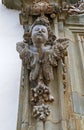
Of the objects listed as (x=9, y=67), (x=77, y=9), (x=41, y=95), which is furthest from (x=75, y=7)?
(x=41, y=95)

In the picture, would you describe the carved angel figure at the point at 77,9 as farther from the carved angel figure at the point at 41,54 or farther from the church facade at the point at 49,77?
the carved angel figure at the point at 41,54

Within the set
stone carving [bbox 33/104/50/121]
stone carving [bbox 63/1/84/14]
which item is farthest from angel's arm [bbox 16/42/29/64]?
stone carving [bbox 63/1/84/14]

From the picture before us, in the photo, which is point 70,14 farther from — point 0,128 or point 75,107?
point 0,128

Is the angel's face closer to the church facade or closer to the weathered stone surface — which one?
the church facade

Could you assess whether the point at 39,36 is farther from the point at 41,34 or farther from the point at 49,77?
the point at 49,77

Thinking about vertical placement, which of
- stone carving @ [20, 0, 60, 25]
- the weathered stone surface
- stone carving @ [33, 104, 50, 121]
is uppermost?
the weathered stone surface

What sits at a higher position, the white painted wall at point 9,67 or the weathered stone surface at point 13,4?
the weathered stone surface at point 13,4

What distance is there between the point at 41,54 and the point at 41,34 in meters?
0.11

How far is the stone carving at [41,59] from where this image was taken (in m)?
1.77

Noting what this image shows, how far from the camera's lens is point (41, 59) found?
1874 mm

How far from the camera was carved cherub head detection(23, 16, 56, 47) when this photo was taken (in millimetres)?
1882

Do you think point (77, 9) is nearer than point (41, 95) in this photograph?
No

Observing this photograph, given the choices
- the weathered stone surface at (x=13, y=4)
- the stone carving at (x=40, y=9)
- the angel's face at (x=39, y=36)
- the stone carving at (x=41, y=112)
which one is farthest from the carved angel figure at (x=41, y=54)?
the weathered stone surface at (x=13, y=4)

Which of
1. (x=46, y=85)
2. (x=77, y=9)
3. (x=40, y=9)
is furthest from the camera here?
(x=77, y=9)
